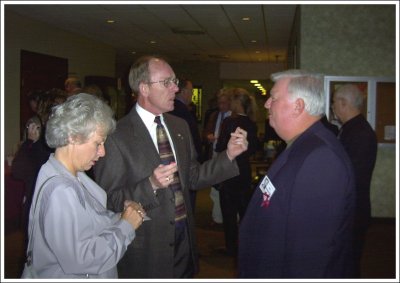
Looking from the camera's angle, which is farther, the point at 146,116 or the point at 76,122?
the point at 146,116

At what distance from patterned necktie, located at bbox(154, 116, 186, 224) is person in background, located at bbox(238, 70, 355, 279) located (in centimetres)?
46

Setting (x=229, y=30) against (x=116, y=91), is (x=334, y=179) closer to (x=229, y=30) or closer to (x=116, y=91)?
(x=229, y=30)

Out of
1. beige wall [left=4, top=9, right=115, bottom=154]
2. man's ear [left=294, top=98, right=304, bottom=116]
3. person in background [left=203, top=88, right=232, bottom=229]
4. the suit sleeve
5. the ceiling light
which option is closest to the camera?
man's ear [left=294, top=98, right=304, bottom=116]

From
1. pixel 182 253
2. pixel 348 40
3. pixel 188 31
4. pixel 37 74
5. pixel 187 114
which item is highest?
pixel 188 31

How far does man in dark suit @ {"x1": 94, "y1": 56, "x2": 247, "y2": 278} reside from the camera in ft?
6.93

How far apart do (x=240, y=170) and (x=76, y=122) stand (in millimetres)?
2847

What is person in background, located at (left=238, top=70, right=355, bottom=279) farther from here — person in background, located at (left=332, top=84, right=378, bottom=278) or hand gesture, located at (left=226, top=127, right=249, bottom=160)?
person in background, located at (left=332, top=84, right=378, bottom=278)

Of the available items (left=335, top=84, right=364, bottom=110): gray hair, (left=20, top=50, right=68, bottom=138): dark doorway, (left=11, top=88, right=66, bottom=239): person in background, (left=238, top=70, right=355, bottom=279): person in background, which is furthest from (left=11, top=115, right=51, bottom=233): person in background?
(left=20, top=50, right=68, bottom=138): dark doorway

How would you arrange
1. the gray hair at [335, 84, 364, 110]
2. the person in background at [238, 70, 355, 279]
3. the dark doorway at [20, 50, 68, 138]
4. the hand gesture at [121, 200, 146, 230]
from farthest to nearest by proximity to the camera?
1. the dark doorway at [20, 50, 68, 138]
2. the gray hair at [335, 84, 364, 110]
3. the hand gesture at [121, 200, 146, 230]
4. the person in background at [238, 70, 355, 279]

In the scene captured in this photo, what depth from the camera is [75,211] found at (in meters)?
1.56

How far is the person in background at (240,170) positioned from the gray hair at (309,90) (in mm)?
2443

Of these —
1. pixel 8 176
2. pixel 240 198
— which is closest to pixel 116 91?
pixel 8 176

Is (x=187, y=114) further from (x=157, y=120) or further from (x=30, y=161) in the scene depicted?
(x=157, y=120)

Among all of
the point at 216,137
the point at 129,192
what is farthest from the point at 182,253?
the point at 216,137
